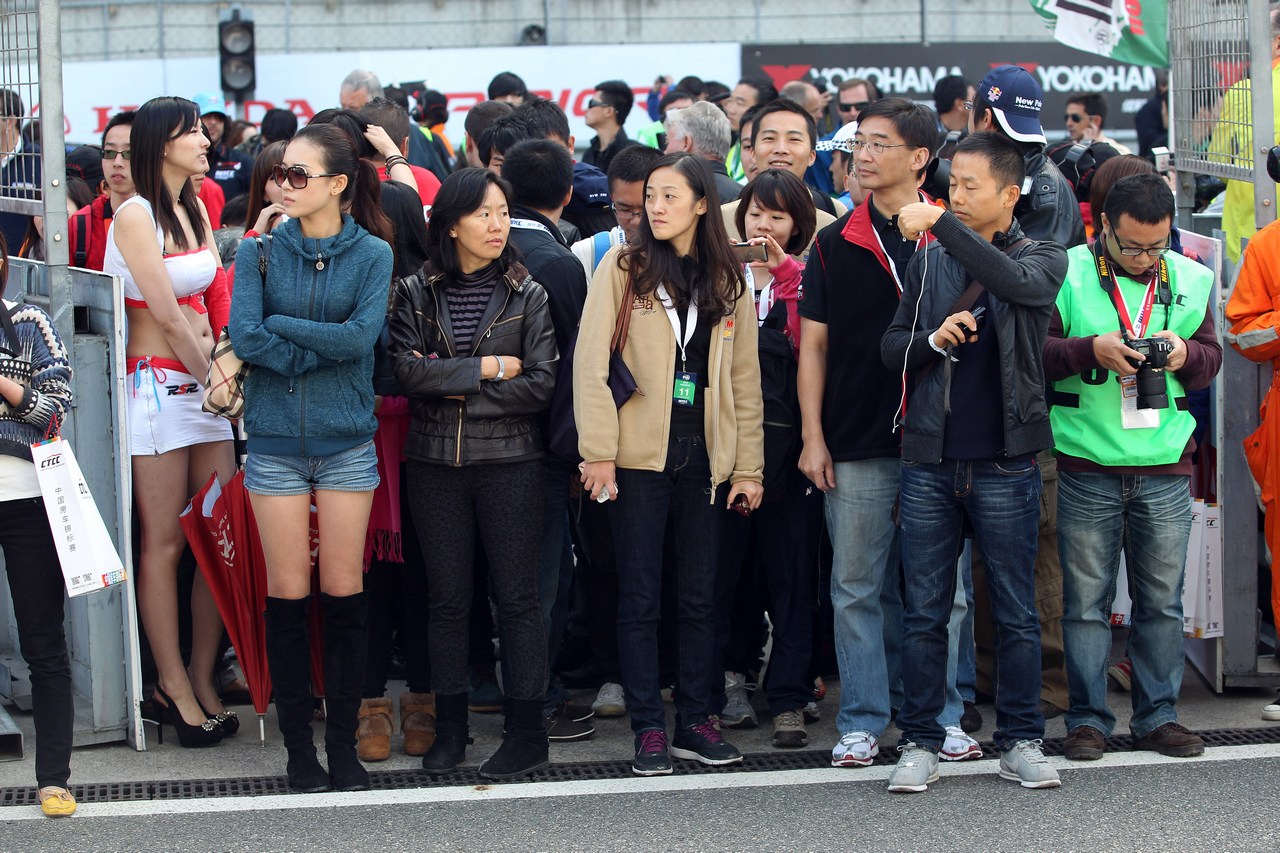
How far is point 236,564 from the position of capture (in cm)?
521

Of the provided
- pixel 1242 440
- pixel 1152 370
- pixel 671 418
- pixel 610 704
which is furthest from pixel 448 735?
pixel 1242 440

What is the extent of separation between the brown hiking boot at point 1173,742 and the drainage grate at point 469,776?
85 mm

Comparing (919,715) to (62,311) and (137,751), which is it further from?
(62,311)

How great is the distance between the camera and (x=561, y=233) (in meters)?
5.76

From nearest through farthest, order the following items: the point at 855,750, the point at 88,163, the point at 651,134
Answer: the point at 855,750 → the point at 88,163 → the point at 651,134

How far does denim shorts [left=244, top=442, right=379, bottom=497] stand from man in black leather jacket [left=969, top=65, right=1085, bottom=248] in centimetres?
249

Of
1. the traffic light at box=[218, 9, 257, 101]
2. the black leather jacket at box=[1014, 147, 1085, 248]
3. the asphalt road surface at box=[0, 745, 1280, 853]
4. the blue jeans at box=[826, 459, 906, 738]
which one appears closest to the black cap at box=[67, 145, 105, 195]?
the asphalt road surface at box=[0, 745, 1280, 853]

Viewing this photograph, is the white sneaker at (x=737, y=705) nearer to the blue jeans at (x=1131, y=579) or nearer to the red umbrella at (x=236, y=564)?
the blue jeans at (x=1131, y=579)

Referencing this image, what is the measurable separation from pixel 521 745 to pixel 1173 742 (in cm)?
217

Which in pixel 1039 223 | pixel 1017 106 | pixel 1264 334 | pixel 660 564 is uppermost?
pixel 1017 106

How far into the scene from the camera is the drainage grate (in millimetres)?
4832

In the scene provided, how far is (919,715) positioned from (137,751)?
2660 millimetres

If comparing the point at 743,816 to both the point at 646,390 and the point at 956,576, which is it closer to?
the point at 956,576

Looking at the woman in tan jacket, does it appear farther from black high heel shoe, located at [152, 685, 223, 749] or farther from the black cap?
the black cap
